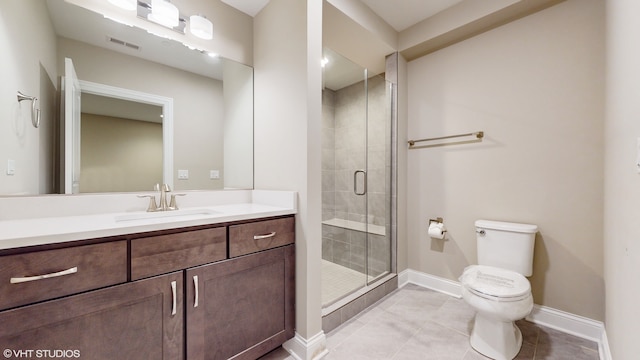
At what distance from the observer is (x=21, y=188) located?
1.17 m

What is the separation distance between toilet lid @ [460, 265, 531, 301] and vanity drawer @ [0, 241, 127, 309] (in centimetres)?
187

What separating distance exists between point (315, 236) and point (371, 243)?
1.26 metres

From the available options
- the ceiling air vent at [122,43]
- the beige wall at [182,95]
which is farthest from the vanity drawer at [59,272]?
the ceiling air vent at [122,43]

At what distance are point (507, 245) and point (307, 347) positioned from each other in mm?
1610

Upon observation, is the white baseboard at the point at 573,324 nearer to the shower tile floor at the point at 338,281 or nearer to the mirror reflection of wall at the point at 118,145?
the shower tile floor at the point at 338,281

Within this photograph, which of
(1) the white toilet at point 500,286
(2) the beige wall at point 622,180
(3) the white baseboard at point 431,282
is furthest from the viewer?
(3) the white baseboard at point 431,282

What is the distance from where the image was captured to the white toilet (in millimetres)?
1422

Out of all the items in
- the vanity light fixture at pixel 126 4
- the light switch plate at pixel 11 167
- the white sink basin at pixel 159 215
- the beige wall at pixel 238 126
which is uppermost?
the vanity light fixture at pixel 126 4

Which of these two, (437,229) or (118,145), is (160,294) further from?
(437,229)

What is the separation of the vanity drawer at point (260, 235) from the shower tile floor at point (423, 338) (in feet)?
2.37

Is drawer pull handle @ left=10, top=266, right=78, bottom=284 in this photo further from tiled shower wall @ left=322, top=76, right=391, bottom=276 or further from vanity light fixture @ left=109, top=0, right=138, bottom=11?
tiled shower wall @ left=322, top=76, right=391, bottom=276

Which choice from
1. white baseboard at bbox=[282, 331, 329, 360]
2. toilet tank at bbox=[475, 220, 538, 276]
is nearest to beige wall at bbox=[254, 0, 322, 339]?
white baseboard at bbox=[282, 331, 329, 360]

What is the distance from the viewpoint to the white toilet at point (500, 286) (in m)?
1.42

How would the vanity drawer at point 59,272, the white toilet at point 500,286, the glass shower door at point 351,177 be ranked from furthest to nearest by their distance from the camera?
the glass shower door at point 351,177 → the white toilet at point 500,286 → the vanity drawer at point 59,272
